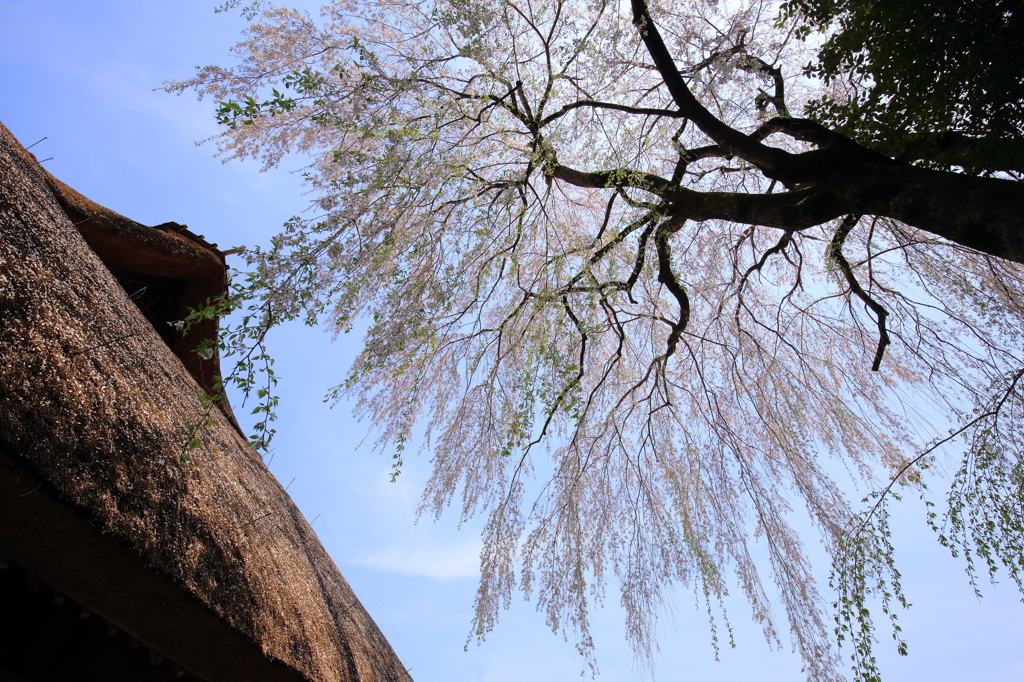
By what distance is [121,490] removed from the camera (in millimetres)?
1197

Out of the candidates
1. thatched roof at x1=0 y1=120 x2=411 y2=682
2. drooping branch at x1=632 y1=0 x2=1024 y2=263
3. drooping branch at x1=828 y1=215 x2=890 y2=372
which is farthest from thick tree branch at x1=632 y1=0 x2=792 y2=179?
thatched roof at x1=0 y1=120 x2=411 y2=682

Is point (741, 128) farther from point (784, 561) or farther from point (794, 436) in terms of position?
point (784, 561)

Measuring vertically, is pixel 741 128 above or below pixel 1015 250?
above

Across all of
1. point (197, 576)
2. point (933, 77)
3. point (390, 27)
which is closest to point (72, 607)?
point (197, 576)

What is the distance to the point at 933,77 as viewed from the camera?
7.41 feet

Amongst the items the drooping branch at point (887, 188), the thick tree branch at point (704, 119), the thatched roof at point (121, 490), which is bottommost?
the thatched roof at point (121, 490)

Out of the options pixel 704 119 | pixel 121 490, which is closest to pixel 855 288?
pixel 704 119

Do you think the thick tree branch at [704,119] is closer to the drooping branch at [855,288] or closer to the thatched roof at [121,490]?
the drooping branch at [855,288]

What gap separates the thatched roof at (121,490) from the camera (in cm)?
107

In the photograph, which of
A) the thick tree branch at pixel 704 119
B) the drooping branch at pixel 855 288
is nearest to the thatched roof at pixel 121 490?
the thick tree branch at pixel 704 119

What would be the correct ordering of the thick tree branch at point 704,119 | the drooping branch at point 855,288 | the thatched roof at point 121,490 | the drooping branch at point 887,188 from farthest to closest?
the drooping branch at point 855,288, the thick tree branch at point 704,119, the drooping branch at point 887,188, the thatched roof at point 121,490

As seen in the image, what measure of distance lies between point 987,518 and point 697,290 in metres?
2.89

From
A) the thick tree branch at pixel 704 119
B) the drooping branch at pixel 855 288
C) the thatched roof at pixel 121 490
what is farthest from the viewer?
the drooping branch at pixel 855 288

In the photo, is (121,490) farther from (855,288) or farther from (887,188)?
(855,288)
